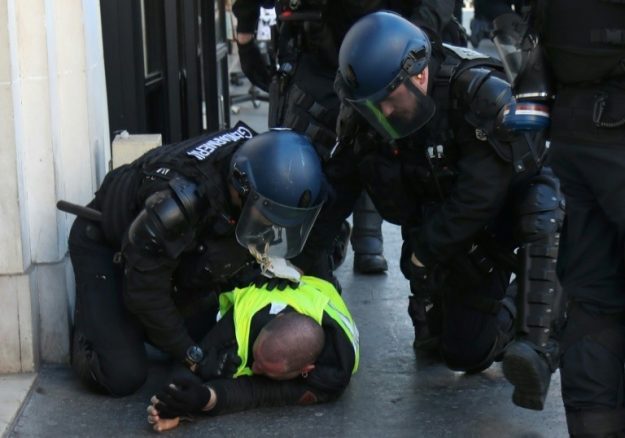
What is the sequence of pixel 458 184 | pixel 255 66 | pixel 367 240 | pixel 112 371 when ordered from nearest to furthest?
pixel 458 184, pixel 112 371, pixel 255 66, pixel 367 240

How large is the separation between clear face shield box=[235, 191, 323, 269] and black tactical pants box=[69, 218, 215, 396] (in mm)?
602

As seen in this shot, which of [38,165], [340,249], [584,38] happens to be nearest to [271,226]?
[38,165]

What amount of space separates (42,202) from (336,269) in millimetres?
1879

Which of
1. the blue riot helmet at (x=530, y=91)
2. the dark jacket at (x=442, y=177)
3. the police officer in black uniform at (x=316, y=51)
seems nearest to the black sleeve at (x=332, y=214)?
the police officer in black uniform at (x=316, y=51)

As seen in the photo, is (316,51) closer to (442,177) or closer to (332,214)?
(332,214)

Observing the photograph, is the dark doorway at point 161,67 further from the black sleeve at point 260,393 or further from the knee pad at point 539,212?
Result: the knee pad at point 539,212

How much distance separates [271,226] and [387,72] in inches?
24.6

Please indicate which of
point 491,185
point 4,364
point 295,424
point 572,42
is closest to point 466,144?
point 491,185

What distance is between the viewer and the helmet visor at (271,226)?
3889 mm

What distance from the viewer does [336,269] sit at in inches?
235

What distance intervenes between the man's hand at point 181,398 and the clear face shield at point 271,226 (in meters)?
0.49

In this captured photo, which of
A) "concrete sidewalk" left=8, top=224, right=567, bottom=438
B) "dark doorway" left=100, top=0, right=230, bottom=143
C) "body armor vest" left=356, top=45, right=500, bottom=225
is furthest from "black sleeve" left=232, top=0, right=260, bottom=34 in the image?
"concrete sidewalk" left=8, top=224, right=567, bottom=438

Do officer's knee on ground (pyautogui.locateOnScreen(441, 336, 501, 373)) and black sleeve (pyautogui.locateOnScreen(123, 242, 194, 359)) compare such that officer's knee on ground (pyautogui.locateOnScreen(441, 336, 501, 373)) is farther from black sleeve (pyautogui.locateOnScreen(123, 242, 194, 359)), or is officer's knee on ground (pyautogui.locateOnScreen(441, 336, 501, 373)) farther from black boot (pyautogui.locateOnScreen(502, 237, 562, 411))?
black sleeve (pyautogui.locateOnScreen(123, 242, 194, 359))

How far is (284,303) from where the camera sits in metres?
4.31
